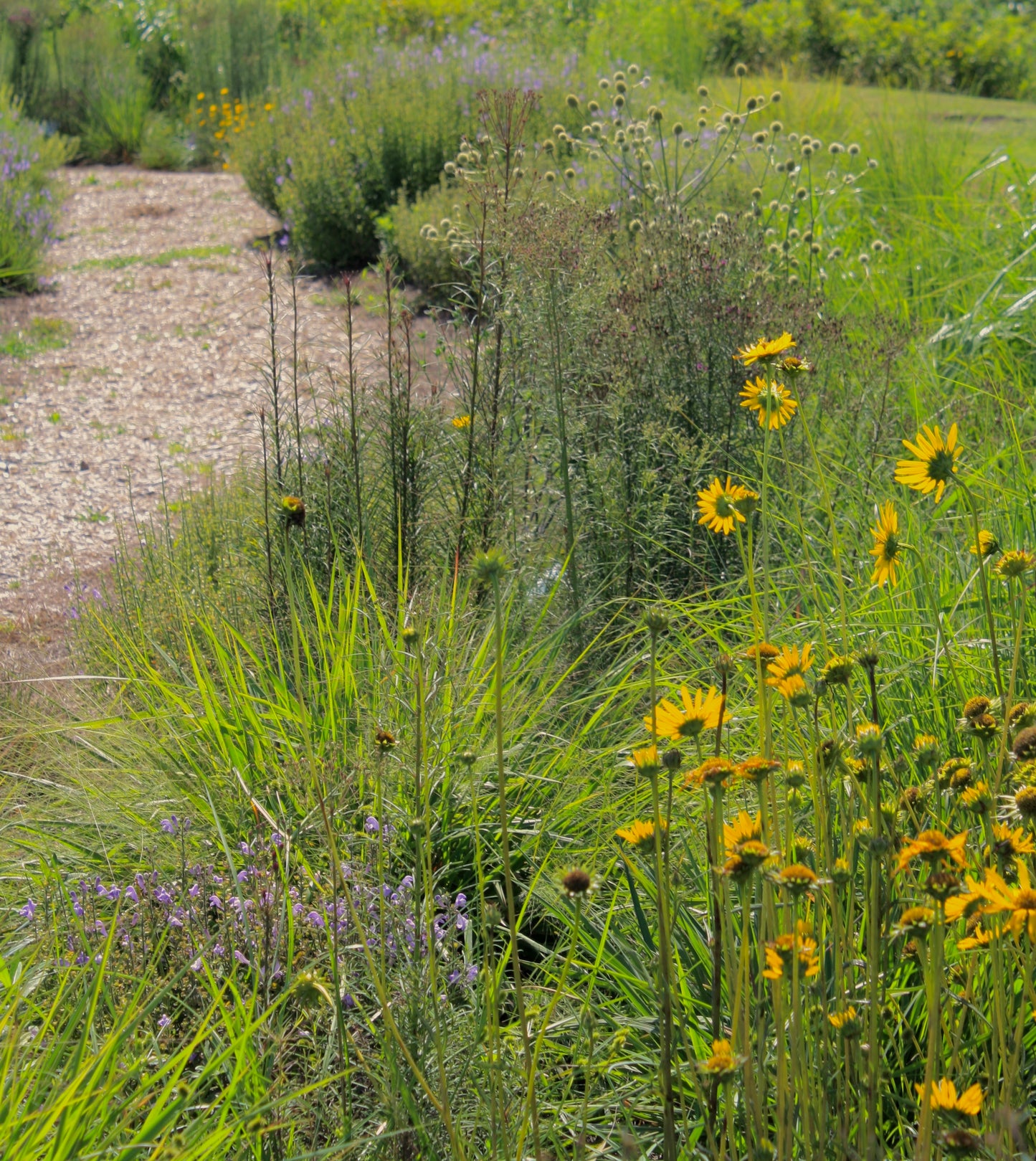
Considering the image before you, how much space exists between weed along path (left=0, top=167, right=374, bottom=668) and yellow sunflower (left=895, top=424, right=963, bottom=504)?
2.32m

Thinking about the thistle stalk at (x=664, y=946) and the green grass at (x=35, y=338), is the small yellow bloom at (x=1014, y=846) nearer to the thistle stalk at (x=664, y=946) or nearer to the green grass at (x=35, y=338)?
the thistle stalk at (x=664, y=946)

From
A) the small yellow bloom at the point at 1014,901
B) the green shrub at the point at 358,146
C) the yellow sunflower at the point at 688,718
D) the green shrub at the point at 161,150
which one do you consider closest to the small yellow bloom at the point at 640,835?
the yellow sunflower at the point at 688,718

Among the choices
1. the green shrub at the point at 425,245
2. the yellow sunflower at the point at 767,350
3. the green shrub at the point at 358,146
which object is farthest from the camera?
the green shrub at the point at 358,146

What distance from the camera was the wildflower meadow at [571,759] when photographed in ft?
4.54

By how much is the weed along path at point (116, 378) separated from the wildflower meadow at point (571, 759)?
2.87ft

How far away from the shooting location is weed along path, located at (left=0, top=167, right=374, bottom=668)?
5.06 metres

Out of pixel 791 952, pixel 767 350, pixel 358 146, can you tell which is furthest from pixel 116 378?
pixel 791 952

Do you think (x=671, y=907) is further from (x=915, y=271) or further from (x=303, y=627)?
(x=915, y=271)

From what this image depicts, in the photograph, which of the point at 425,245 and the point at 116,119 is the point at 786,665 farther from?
the point at 116,119

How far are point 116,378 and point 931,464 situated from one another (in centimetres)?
663

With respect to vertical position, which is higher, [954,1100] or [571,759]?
[954,1100]

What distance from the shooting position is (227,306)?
8320 millimetres

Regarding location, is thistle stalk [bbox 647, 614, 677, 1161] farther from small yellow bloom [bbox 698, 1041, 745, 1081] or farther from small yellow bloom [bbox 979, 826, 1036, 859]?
small yellow bloom [bbox 979, 826, 1036, 859]

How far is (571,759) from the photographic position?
8.43ft
